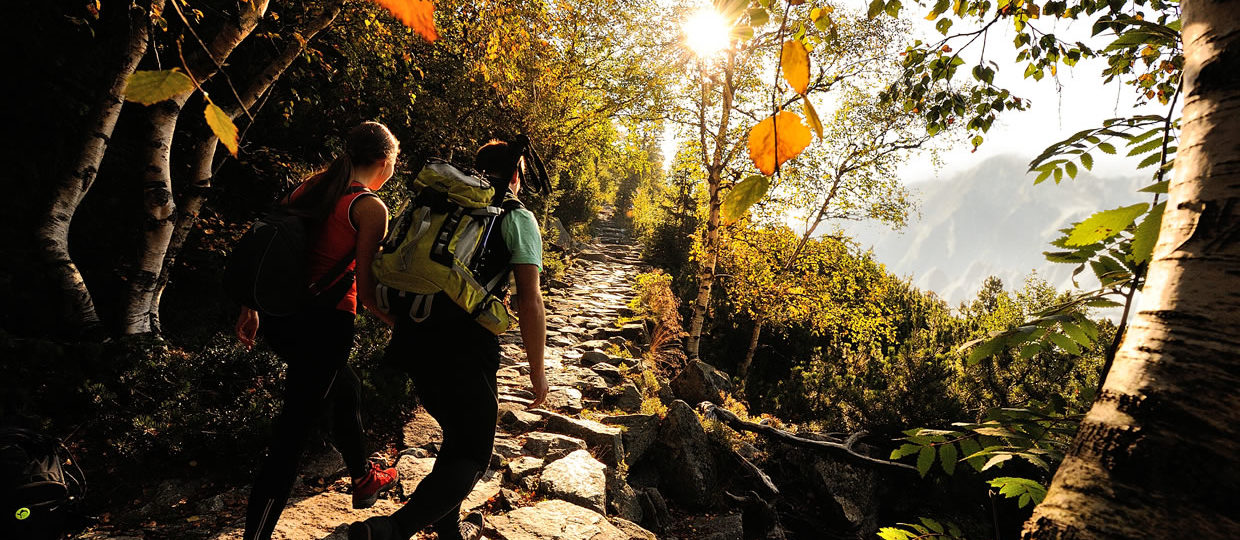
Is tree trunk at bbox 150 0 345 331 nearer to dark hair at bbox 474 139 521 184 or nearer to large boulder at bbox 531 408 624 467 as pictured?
dark hair at bbox 474 139 521 184

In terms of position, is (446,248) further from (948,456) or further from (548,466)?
(548,466)

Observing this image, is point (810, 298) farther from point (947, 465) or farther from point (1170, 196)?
point (1170, 196)

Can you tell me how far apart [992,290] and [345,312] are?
80.7 feet

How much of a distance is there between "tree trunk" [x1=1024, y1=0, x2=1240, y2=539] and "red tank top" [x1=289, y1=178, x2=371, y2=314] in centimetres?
233

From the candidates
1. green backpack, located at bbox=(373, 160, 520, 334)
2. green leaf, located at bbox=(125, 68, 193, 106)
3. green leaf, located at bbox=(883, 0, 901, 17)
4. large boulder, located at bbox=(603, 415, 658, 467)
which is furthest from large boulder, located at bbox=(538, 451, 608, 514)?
green leaf, located at bbox=(883, 0, 901, 17)

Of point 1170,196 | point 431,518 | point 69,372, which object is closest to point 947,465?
point 1170,196

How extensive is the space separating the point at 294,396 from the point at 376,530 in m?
0.74

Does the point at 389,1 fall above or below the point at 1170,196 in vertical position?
above

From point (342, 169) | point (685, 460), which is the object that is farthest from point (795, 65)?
point (685, 460)

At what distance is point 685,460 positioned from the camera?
5.27m

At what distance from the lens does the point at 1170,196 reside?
67cm

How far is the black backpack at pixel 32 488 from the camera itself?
1781 millimetres

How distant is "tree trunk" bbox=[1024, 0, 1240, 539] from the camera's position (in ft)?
1.58

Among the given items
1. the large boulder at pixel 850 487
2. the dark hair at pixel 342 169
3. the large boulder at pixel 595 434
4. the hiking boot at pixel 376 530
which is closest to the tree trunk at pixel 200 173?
the dark hair at pixel 342 169
